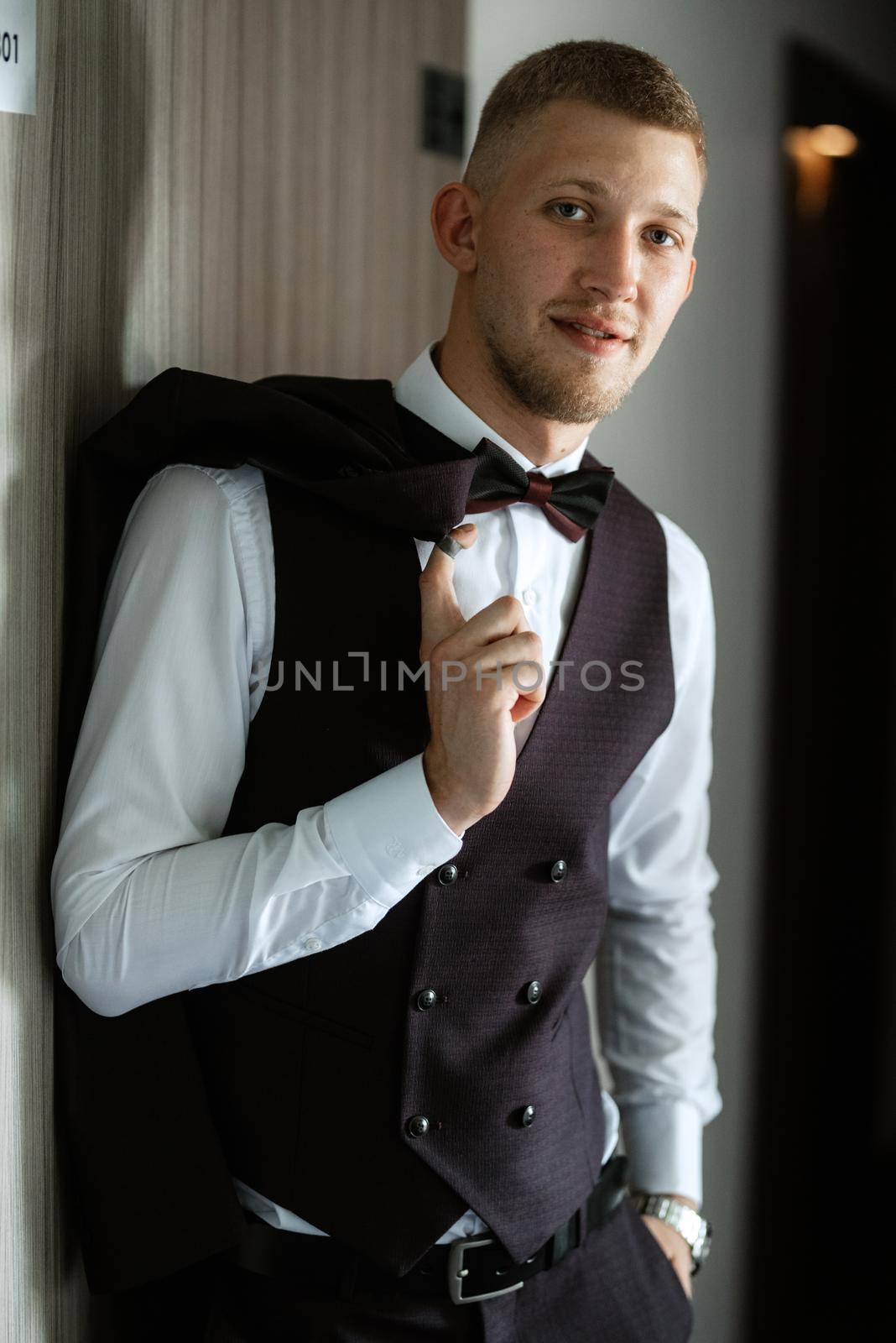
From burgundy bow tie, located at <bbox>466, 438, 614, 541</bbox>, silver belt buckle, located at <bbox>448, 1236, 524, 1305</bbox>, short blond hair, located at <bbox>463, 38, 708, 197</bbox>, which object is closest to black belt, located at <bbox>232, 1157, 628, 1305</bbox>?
silver belt buckle, located at <bbox>448, 1236, 524, 1305</bbox>

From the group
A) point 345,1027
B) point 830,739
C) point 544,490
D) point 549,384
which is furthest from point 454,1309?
point 830,739

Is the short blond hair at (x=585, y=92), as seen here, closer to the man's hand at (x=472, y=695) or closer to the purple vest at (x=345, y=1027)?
the purple vest at (x=345, y=1027)

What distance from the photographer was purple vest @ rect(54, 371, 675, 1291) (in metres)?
1.12

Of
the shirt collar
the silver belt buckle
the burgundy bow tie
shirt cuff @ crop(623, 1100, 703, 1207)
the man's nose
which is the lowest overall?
shirt cuff @ crop(623, 1100, 703, 1207)

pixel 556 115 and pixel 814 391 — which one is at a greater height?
pixel 556 115

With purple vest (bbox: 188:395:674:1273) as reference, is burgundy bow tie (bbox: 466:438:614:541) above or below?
above

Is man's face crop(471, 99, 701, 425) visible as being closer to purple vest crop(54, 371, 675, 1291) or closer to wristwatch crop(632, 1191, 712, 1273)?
purple vest crop(54, 371, 675, 1291)

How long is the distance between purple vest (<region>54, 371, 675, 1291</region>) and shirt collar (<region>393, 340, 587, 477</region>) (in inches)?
4.9

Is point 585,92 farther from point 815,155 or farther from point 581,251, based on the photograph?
point 815,155

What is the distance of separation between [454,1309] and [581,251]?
106 centimetres

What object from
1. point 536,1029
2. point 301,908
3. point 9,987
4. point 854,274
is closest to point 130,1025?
point 9,987

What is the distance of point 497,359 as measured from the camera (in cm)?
122

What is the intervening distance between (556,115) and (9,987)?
983 mm

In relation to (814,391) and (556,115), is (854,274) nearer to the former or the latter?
(814,391)
